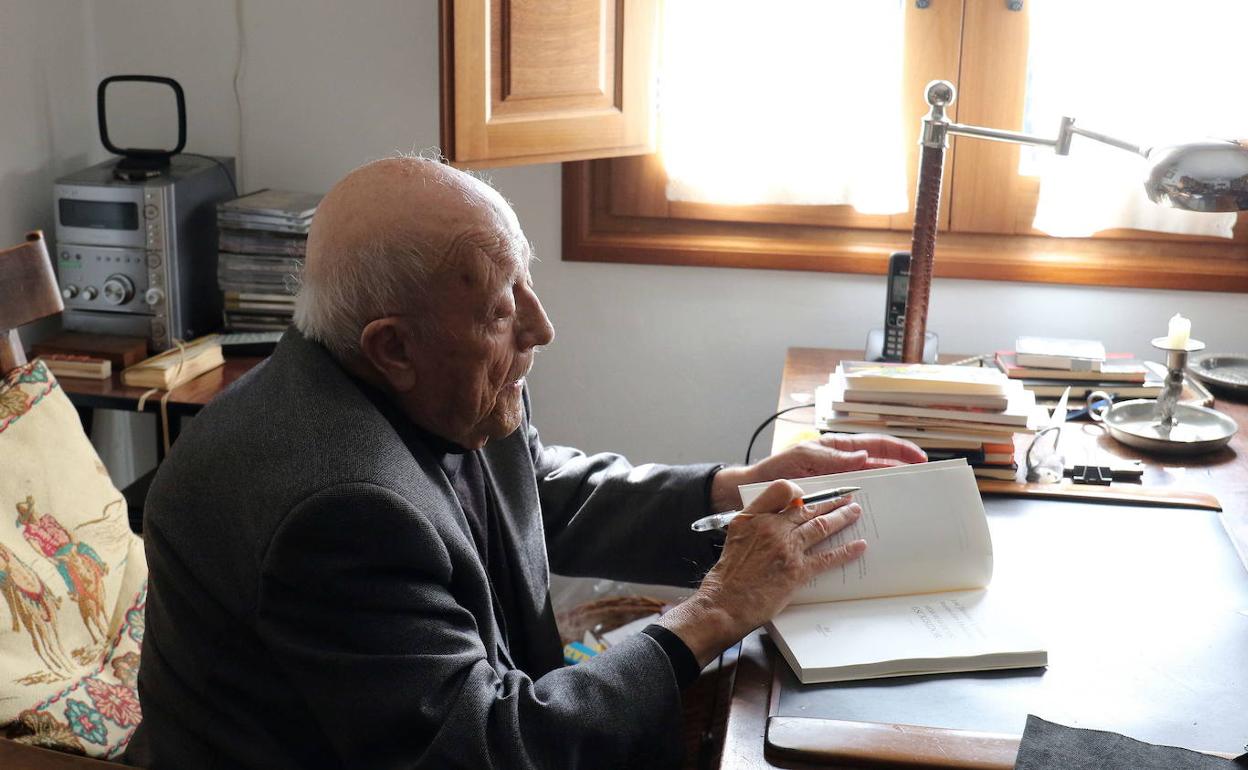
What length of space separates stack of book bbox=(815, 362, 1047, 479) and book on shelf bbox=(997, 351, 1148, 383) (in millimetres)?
327

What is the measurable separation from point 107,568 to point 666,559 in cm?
73

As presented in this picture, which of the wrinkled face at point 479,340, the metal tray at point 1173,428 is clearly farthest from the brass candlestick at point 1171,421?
the wrinkled face at point 479,340

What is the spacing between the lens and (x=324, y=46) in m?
2.52

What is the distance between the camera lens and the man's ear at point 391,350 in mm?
1198

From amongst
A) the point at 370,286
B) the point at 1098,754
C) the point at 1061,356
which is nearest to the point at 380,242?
the point at 370,286

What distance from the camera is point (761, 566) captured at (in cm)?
127

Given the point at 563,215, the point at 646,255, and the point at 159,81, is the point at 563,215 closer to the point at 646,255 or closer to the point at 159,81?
the point at 646,255

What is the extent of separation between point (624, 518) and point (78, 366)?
120 centimetres

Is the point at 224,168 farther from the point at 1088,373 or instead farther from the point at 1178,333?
the point at 1178,333

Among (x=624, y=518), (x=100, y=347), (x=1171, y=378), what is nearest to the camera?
(x=624, y=518)

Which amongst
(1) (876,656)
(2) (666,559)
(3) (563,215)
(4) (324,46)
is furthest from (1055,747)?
(4) (324,46)

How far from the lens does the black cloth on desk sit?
100 centimetres

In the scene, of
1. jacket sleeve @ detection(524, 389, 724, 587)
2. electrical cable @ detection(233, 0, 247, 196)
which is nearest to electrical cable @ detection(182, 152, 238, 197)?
electrical cable @ detection(233, 0, 247, 196)

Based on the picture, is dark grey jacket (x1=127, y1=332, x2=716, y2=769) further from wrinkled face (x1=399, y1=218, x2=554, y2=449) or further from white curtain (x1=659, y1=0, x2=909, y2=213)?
white curtain (x1=659, y1=0, x2=909, y2=213)
